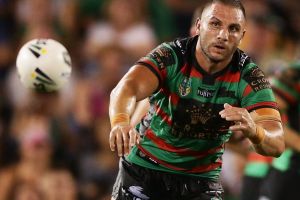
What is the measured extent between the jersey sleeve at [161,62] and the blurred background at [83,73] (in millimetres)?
2869

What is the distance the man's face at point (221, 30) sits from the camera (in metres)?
4.32

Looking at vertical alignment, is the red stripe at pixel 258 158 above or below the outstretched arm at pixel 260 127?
below

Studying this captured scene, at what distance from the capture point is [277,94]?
586 centimetres

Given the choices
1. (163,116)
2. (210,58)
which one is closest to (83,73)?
(163,116)

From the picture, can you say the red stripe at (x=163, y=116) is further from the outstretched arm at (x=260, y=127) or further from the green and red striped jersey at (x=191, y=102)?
the outstretched arm at (x=260, y=127)

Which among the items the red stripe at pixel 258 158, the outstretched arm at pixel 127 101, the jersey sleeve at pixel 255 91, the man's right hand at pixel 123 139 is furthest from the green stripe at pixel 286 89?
the man's right hand at pixel 123 139

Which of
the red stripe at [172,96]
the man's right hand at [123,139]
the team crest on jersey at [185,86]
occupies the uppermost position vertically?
the team crest on jersey at [185,86]

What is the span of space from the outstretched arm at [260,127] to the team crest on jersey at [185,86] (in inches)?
15.7

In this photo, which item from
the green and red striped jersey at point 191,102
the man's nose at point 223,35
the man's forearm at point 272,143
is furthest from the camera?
the green and red striped jersey at point 191,102

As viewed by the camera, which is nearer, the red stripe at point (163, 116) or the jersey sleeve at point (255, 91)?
the jersey sleeve at point (255, 91)

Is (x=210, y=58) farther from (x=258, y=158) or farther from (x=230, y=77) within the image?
(x=258, y=158)

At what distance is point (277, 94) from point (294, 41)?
3.82 metres

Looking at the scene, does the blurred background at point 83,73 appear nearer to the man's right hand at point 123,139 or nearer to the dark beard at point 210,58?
the dark beard at point 210,58

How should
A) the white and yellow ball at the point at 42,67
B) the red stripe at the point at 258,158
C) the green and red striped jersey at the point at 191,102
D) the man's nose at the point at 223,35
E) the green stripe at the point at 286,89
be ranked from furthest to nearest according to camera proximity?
the red stripe at the point at 258,158
the green stripe at the point at 286,89
the white and yellow ball at the point at 42,67
the green and red striped jersey at the point at 191,102
the man's nose at the point at 223,35
